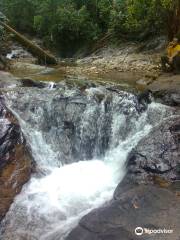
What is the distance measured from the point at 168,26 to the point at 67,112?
7085mm

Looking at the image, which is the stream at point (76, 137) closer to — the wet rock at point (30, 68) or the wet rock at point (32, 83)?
the wet rock at point (32, 83)

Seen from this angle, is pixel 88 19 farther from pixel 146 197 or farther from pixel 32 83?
pixel 146 197

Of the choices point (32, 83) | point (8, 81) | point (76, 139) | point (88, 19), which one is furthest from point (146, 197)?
point (88, 19)

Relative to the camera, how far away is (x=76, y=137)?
9.86m

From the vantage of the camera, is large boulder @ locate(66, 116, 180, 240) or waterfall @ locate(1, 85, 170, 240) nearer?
large boulder @ locate(66, 116, 180, 240)

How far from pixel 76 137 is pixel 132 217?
143 inches

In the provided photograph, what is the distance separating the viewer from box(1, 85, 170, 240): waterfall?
7.89 m

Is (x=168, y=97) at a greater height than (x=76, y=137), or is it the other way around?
(x=168, y=97)

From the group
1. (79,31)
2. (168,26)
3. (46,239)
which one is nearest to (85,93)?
(46,239)

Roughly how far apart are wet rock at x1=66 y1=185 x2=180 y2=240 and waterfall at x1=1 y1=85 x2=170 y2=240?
655mm

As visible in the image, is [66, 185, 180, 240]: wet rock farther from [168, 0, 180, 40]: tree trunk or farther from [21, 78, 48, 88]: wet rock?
[168, 0, 180, 40]: tree trunk

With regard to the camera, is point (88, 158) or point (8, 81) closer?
point (88, 158)

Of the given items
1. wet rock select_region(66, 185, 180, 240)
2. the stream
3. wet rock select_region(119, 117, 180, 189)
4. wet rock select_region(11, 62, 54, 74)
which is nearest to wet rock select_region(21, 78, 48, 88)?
the stream

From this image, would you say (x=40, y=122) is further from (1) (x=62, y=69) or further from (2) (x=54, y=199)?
(1) (x=62, y=69)
